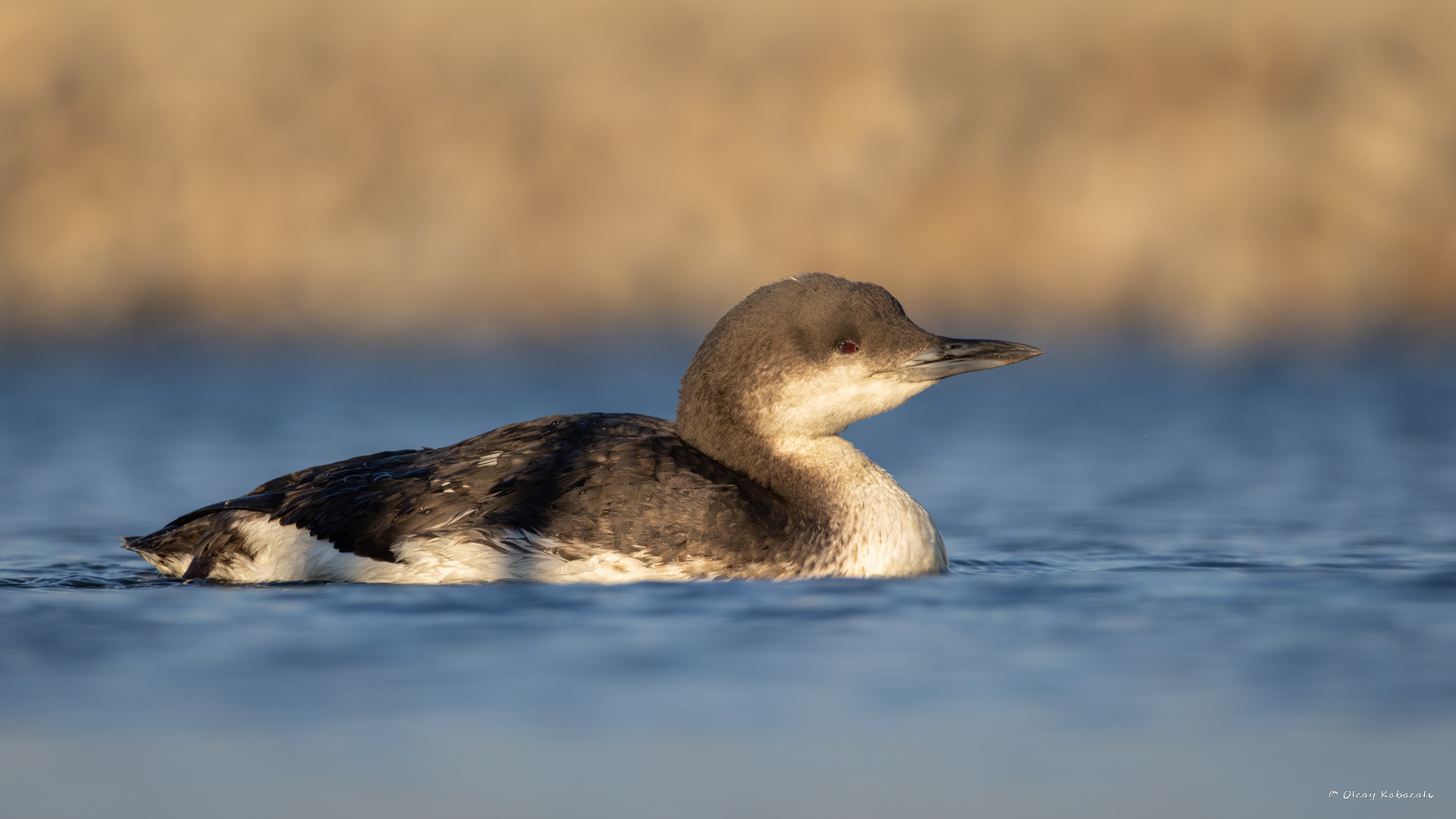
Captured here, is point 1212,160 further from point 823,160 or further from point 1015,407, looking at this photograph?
point 1015,407

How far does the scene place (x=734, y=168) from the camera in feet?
66.7

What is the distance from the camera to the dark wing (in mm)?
6445

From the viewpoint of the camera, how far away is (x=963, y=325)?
17.6 m

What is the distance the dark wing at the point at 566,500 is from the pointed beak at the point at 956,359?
28.7 inches

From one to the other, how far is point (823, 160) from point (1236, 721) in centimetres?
1621

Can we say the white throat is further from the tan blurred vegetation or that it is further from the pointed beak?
the tan blurred vegetation

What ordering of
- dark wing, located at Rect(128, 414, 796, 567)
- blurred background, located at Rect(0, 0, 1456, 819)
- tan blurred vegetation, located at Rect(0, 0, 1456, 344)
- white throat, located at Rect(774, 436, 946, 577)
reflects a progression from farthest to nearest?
1. tan blurred vegetation, located at Rect(0, 0, 1456, 344)
2. white throat, located at Rect(774, 436, 946, 577)
3. dark wing, located at Rect(128, 414, 796, 567)
4. blurred background, located at Rect(0, 0, 1456, 819)

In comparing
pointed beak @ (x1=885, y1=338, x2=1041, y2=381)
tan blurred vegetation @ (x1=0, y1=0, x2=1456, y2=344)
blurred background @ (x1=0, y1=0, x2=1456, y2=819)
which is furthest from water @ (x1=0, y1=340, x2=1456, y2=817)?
tan blurred vegetation @ (x1=0, y1=0, x2=1456, y2=344)

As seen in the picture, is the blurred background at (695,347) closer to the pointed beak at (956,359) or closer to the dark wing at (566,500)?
the dark wing at (566,500)

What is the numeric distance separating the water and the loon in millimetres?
148

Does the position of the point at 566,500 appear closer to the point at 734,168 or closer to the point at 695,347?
the point at 695,347

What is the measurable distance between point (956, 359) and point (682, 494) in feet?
4.02

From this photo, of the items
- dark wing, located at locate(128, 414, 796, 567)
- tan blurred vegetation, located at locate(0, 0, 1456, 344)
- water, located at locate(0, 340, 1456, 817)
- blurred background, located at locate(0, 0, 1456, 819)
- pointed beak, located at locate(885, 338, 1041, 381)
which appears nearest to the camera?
water, located at locate(0, 340, 1456, 817)

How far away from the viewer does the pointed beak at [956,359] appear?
6.84 m
